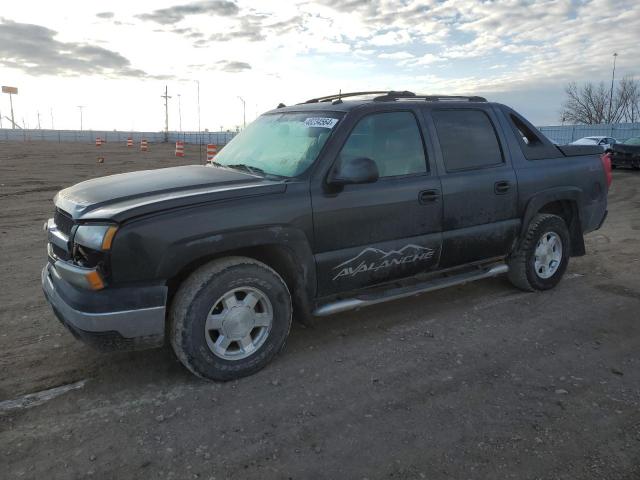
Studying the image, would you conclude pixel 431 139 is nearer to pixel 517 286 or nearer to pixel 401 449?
pixel 517 286

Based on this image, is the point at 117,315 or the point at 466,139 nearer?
the point at 117,315

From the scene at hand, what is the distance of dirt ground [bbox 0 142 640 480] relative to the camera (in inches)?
101

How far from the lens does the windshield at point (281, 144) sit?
3779 mm

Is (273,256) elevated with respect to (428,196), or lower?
lower

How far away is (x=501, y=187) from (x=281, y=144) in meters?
2.03

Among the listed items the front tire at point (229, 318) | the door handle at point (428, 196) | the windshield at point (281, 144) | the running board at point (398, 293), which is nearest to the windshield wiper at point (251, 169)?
the windshield at point (281, 144)

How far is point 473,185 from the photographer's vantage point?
171 inches

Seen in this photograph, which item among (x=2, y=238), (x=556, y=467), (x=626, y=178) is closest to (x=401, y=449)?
(x=556, y=467)

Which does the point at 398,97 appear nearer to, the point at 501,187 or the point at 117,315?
the point at 501,187

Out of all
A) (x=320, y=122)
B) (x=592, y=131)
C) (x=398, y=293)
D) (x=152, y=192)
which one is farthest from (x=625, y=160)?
(x=152, y=192)

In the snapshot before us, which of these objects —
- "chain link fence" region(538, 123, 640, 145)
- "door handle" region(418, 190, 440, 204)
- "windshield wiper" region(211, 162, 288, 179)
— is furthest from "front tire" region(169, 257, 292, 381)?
"chain link fence" region(538, 123, 640, 145)

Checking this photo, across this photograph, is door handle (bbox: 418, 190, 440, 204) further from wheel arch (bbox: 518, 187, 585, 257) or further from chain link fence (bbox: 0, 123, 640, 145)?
chain link fence (bbox: 0, 123, 640, 145)

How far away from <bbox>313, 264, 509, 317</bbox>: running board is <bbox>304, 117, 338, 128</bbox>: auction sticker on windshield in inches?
52.7

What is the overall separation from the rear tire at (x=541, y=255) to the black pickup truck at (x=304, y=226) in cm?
2
